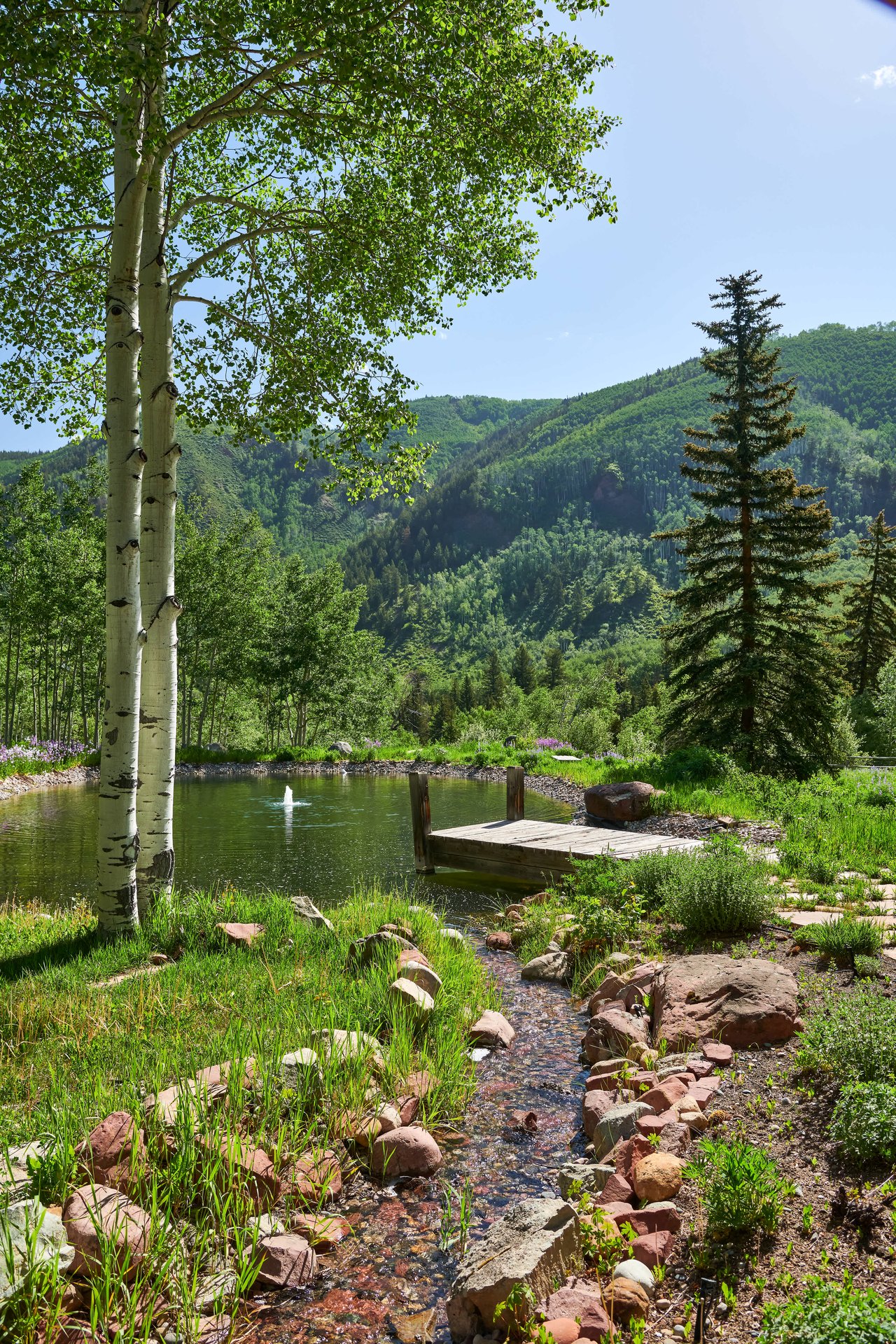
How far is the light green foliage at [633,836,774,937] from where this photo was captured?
6.29 metres

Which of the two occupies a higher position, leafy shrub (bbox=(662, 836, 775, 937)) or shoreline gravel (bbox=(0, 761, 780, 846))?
leafy shrub (bbox=(662, 836, 775, 937))

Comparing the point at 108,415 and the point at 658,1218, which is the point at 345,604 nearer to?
the point at 108,415

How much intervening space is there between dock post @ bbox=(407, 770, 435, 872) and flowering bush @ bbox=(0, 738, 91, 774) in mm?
16425

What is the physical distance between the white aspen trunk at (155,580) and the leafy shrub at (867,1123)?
5454 millimetres

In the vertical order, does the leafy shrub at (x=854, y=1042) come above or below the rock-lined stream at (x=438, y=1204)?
above

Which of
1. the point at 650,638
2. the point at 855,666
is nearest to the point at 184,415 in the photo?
the point at 855,666

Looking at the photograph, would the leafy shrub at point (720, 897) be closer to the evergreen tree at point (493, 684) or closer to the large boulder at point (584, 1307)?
the large boulder at point (584, 1307)

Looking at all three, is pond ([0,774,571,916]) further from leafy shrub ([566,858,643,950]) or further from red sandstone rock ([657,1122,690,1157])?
red sandstone rock ([657,1122,690,1157])

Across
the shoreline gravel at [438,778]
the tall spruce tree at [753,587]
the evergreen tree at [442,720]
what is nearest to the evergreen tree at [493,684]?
the evergreen tree at [442,720]

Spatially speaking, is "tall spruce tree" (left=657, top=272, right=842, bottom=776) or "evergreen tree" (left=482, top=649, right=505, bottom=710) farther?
"evergreen tree" (left=482, top=649, right=505, bottom=710)

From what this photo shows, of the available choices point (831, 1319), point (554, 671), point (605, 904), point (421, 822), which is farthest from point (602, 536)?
point (831, 1319)

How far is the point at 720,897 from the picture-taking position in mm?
6355

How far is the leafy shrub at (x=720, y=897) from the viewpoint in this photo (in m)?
6.28

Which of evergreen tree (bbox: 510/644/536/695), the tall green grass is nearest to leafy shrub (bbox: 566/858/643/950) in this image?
the tall green grass
